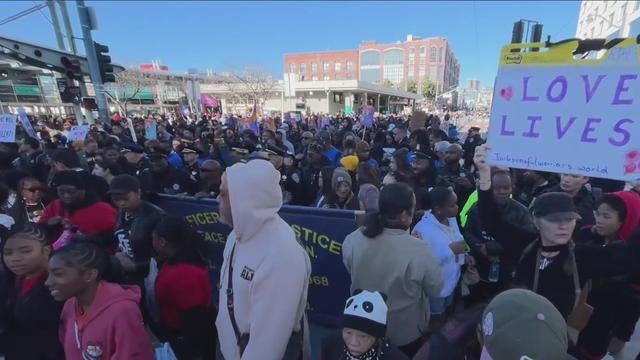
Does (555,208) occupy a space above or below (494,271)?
above

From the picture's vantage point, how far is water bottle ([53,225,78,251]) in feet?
9.70

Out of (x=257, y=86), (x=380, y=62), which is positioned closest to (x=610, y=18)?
(x=257, y=86)

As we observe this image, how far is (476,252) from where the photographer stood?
3.18 metres

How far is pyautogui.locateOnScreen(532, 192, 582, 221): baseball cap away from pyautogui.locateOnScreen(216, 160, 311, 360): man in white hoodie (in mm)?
1460

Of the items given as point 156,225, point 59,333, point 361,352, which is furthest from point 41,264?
point 361,352

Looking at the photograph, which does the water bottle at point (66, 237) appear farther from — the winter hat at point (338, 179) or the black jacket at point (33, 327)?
the winter hat at point (338, 179)

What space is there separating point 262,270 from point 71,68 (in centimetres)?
1165

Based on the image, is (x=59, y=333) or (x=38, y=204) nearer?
(x=59, y=333)

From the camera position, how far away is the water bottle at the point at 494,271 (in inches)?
123

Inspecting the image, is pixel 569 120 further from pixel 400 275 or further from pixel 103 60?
pixel 103 60

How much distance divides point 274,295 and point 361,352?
0.61 m

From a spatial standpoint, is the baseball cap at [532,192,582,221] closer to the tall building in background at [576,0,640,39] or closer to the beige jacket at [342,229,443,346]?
the beige jacket at [342,229,443,346]

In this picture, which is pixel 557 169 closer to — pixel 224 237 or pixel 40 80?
pixel 224 237

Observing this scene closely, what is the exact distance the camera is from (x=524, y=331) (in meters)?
1.09
